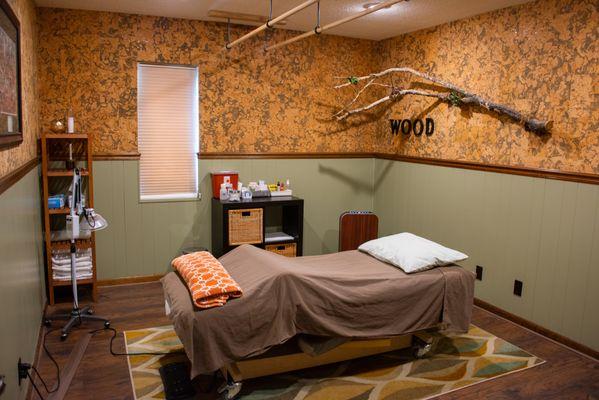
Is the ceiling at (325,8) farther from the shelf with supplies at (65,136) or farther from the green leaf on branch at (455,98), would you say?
the shelf with supplies at (65,136)

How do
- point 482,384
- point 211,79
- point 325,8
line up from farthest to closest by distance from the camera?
point 211,79, point 325,8, point 482,384

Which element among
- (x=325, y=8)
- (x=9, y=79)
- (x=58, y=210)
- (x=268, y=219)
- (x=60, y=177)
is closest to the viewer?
(x=9, y=79)

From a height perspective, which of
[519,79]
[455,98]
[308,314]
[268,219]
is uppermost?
[519,79]

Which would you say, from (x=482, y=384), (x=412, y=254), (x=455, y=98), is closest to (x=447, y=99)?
(x=455, y=98)

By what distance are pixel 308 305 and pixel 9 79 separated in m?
1.99

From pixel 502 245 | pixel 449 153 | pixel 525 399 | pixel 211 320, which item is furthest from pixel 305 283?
pixel 449 153

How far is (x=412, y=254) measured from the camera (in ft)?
11.0

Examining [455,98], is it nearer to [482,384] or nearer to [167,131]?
[482,384]

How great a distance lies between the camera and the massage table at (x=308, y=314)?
106 inches

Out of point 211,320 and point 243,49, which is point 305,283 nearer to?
point 211,320

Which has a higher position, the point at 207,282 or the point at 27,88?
the point at 27,88

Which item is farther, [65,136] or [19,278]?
[65,136]

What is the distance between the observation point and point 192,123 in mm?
4938

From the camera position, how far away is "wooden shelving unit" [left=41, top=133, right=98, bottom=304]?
3.96m
